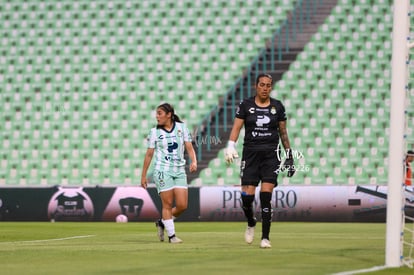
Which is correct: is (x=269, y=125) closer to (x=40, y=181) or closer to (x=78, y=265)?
(x=78, y=265)

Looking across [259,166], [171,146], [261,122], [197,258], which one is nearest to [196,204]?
[171,146]

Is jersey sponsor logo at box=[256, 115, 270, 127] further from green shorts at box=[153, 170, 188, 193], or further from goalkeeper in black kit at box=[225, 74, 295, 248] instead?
green shorts at box=[153, 170, 188, 193]

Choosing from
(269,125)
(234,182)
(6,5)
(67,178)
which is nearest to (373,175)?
(234,182)

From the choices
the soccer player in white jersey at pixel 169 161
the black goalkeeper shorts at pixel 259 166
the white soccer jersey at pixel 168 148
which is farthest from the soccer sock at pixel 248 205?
the white soccer jersey at pixel 168 148

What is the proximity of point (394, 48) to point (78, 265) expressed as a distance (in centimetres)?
335

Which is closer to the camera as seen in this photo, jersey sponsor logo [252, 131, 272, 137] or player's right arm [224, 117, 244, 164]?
player's right arm [224, 117, 244, 164]

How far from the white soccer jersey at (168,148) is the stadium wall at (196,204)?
10.5 meters

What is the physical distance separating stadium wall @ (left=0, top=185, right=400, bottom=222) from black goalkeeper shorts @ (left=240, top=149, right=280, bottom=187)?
1149 cm

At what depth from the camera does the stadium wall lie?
23188mm

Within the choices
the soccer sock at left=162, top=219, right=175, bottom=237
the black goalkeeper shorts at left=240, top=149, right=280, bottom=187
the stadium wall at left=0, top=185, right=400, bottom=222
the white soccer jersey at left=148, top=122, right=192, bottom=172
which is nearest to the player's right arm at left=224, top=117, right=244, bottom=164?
the black goalkeeper shorts at left=240, top=149, right=280, bottom=187

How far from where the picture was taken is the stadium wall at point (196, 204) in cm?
2319

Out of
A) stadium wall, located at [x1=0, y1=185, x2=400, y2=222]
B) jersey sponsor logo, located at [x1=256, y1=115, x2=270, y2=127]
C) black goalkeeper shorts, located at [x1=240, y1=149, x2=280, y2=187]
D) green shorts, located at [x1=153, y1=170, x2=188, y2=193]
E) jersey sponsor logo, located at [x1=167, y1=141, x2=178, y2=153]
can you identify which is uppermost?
jersey sponsor logo, located at [x1=256, y1=115, x2=270, y2=127]

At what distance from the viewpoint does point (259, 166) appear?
1152 cm

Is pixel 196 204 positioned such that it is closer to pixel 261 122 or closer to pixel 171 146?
pixel 171 146
